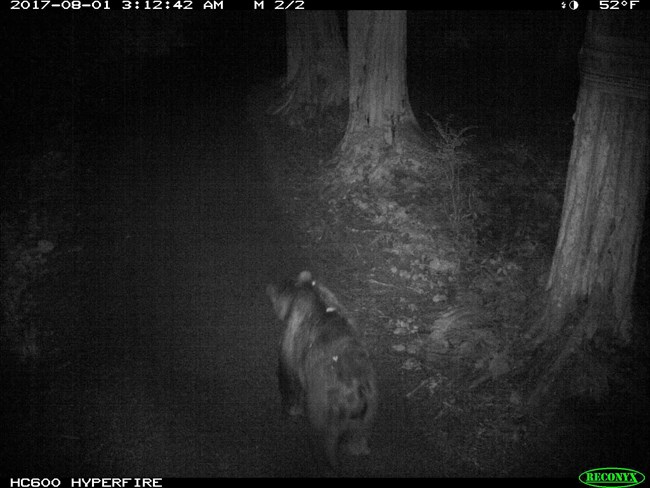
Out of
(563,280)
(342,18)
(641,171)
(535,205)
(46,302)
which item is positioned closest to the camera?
(641,171)

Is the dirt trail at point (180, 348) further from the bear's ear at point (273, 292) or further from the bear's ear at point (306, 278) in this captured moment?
the bear's ear at point (306, 278)

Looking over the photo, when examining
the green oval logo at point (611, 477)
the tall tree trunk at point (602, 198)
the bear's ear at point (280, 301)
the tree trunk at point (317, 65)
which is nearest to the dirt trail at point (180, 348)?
the bear's ear at point (280, 301)

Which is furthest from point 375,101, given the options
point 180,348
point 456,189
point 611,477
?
point 611,477

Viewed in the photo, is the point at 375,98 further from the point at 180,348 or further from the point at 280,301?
the point at 180,348

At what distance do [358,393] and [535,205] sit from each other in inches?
209

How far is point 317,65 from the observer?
12.1 m

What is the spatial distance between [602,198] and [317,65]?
8.45 meters

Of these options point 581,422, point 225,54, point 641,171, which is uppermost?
point 225,54

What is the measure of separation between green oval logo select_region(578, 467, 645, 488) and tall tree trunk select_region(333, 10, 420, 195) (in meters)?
5.33

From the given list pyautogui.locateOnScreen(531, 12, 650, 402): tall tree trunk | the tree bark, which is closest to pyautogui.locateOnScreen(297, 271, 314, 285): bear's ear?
pyautogui.locateOnScreen(531, 12, 650, 402): tall tree trunk

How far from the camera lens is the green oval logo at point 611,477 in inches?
177

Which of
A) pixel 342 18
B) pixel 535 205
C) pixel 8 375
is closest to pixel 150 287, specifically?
pixel 8 375

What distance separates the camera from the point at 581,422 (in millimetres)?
4965

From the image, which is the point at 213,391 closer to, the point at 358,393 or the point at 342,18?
the point at 358,393
